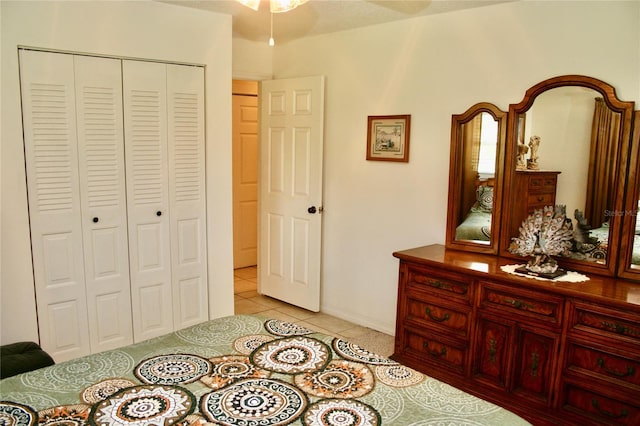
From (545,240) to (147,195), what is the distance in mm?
2491

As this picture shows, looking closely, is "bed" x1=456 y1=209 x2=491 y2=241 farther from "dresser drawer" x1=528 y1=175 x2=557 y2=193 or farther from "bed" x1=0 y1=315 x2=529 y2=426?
"bed" x1=0 y1=315 x2=529 y2=426

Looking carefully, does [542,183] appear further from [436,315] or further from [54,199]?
[54,199]

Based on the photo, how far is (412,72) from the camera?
3461 mm

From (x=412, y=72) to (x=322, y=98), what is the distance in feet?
2.70

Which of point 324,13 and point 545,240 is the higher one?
point 324,13

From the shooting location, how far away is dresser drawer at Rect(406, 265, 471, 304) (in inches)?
110

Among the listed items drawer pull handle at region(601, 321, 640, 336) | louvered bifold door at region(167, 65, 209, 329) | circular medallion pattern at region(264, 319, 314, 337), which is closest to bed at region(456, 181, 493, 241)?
drawer pull handle at region(601, 321, 640, 336)

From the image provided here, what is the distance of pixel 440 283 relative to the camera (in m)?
2.89

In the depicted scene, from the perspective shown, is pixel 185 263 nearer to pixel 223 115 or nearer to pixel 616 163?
pixel 223 115

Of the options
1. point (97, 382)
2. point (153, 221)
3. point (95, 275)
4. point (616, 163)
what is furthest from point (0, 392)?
point (616, 163)

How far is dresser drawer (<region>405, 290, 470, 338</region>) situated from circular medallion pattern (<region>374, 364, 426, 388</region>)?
1145mm

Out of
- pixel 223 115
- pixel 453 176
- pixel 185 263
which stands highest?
pixel 223 115

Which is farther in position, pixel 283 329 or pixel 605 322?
pixel 605 322

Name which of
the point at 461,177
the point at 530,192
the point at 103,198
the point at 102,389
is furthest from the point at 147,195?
the point at 530,192
